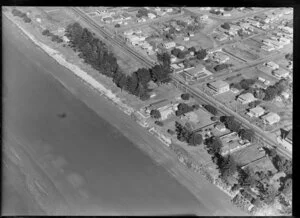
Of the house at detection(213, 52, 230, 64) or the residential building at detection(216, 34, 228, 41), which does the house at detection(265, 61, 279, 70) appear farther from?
the residential building at detection(216, 34, 228, 41)

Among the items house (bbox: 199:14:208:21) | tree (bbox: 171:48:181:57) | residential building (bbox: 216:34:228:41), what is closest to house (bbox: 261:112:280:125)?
tree (bbox: 171:48:181:57)

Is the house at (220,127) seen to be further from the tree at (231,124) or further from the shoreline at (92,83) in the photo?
the shoreline at (92,83)

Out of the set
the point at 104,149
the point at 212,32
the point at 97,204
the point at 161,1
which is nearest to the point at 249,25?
the point at 212,32

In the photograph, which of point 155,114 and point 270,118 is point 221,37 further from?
point 155,114

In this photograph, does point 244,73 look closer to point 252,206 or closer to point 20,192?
point 252,206

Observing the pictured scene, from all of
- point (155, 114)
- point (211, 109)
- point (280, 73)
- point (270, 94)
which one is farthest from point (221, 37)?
point (155, 114)

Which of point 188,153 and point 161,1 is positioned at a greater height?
point 161,1
